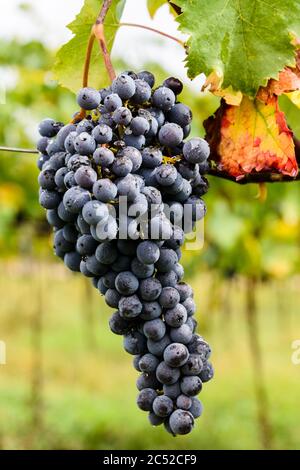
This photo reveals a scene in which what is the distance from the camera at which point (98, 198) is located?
87cm

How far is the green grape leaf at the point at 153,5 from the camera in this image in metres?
1.39

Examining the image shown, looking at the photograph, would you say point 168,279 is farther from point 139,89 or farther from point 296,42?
point 296,42

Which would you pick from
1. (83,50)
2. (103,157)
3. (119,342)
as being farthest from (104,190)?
(119,342)

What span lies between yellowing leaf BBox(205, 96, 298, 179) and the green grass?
4.81 metres

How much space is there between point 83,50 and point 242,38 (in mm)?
331

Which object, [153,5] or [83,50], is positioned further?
[153,5]

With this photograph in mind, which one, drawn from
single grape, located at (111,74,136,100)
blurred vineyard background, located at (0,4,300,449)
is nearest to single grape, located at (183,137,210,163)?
single grape, located at (111,74,136,100)

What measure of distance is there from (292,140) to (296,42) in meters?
0.16

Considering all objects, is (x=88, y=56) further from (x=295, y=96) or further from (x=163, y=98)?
(x=295, y=96)

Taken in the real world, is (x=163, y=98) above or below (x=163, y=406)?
above

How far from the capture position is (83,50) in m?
1.21

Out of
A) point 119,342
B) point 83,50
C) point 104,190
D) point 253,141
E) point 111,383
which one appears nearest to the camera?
point 104,190

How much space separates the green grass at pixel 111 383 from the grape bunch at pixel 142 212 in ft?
16.1
